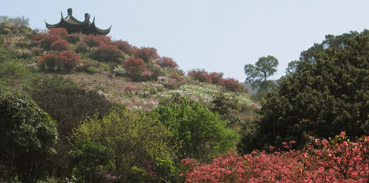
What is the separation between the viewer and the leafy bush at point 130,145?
9.44 meters

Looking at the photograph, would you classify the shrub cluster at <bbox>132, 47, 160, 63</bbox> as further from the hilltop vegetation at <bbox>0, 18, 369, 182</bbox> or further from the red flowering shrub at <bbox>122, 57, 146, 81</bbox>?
the hilltop vegetation at <bbox>0, 18, 369, 182</bbox>

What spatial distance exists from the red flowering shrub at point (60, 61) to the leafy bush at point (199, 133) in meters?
19.6

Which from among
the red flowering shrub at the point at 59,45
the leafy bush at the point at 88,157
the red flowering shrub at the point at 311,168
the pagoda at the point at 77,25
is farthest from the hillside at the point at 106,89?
the pagoda at the point at 77,25

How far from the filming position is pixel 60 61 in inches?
1104

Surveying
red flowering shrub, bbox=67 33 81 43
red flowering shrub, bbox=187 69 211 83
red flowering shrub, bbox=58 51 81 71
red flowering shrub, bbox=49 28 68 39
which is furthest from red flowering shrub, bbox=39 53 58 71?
red flowering shrub, bbox=187 69 211 83

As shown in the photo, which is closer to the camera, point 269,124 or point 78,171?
point 78,171

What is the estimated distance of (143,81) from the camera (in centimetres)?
2992

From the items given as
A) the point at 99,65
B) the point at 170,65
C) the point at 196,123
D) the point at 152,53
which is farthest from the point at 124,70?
the point at 196,123

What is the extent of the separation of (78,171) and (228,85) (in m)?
27.1

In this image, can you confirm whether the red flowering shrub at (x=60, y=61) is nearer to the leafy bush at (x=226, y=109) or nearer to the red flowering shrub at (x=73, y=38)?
the red flowering shrub at (x=73, y=38)

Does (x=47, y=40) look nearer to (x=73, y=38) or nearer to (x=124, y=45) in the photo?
(x=73, y=38)

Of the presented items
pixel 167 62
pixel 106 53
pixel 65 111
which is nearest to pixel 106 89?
pixel 106 53

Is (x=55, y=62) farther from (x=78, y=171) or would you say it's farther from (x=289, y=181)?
(x=289, y=181)

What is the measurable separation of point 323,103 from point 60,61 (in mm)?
23858
